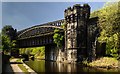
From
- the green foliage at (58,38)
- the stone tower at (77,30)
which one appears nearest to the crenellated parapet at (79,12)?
the stone tower at (77,30)

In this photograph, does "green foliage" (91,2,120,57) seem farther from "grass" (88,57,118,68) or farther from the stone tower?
the stone tower

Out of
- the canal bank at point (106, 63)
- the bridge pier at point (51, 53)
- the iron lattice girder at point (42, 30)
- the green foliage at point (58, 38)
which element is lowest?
the canal bank at point (106, 63)

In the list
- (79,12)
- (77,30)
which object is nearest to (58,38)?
(77,30)

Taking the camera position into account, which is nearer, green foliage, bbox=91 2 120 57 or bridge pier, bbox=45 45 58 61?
green foliage, bbox=91 2 120 57

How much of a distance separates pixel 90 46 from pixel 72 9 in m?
13.8

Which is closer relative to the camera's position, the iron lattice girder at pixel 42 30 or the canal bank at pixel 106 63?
the canal bank at pixel 106 63

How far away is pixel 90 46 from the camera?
7356 cm

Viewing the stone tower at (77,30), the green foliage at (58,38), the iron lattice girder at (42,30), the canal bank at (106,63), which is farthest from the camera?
the iron lattice girder at (42,30)

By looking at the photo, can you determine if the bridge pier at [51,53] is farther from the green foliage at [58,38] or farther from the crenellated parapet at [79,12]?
the crenellated parapet at [79,12]

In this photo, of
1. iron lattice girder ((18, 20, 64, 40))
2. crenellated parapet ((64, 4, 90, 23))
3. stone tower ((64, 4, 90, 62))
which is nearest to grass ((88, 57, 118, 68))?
stone tower ((64, 4, 90, 62))

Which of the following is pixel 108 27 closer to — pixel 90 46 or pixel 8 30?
pixel 90 46

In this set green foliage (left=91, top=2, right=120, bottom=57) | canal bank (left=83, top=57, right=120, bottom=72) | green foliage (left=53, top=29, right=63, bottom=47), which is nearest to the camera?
canal bank (left=83, top=57, right=120, bottom=72)

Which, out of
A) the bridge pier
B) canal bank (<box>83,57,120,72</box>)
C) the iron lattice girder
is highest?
the iron lattice girder

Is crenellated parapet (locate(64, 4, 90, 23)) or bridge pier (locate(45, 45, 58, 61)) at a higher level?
crenellated parapet (locate(64, 4, 90, 23))
